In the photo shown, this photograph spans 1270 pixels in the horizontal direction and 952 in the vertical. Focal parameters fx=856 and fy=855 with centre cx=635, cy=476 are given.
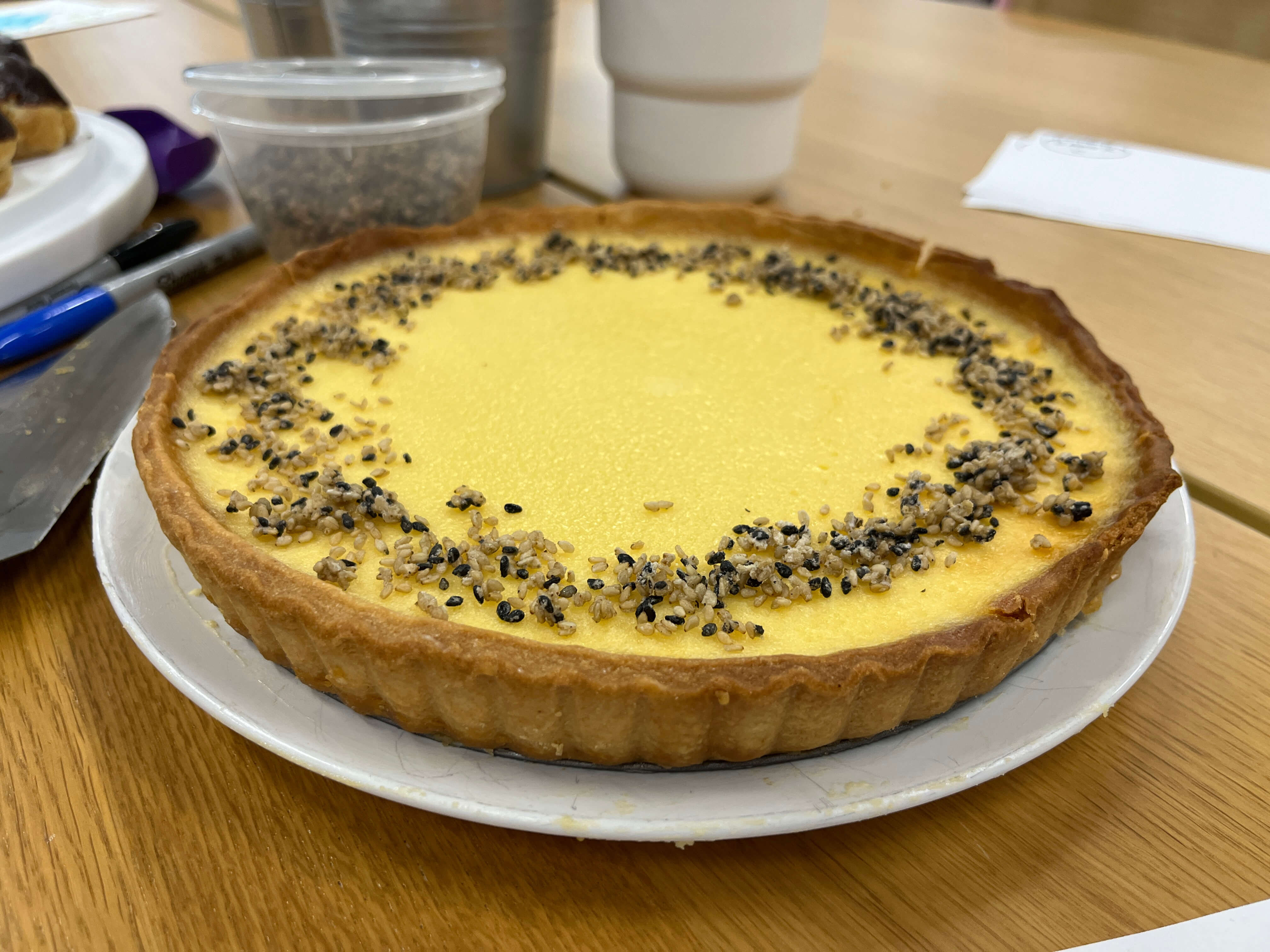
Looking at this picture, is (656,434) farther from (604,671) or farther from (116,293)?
(116,293)

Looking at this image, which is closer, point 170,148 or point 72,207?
point 72,207

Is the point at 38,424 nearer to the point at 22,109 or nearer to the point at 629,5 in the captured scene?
the point at 22,109

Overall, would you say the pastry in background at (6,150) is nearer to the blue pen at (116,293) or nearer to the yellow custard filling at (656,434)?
the blue pen at (116,293)

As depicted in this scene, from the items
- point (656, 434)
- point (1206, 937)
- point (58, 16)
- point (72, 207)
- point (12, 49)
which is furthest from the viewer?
point (58, 16)

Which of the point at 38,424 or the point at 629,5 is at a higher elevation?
the point at 629,5

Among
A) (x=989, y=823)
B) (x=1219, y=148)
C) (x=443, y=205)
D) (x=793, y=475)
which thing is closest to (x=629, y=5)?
(x=443, y=205)

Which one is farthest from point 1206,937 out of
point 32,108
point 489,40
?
point 32,108

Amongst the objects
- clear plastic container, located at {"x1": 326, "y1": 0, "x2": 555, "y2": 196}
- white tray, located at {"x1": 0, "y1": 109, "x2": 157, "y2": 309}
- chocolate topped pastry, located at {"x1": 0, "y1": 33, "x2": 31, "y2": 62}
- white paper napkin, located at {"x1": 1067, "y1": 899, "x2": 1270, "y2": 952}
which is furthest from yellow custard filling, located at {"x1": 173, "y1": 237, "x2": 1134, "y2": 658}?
chocolate topped pastry, located at {"x1": 0, "y1": 33, "x2": 31, "y2": 62}
